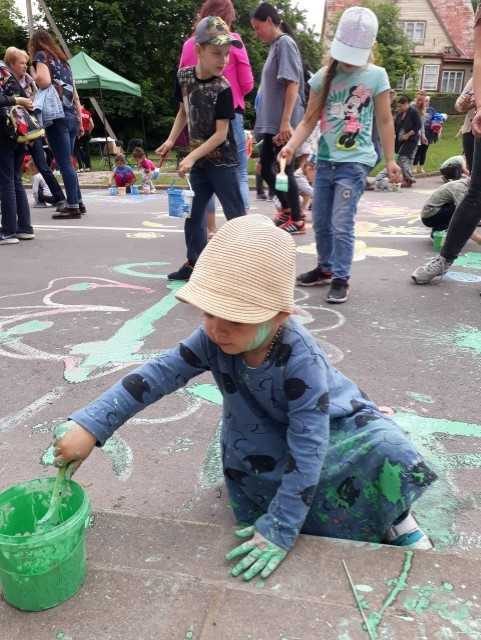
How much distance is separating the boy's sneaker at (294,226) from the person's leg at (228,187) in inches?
77.6

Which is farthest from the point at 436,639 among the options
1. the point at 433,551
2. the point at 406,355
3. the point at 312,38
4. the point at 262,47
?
the point at 312,38

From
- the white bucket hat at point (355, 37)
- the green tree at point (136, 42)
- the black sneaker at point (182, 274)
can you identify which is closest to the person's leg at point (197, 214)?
the black sneaker at point (182, 274)

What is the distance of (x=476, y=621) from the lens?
1289 millimetres

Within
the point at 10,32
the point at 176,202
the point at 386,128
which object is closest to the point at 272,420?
the point at 386,128

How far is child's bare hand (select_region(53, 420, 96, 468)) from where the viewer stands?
4.84 ft

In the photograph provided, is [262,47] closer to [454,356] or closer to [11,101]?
[11,101]

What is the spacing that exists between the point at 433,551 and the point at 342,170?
274cm

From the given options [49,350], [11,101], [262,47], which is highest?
[262,47]

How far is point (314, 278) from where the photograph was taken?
4.17m

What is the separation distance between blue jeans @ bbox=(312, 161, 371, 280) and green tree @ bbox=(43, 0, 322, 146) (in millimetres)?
26771

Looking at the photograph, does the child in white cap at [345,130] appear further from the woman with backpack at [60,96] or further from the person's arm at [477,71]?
the woman with backpack at [60,96]

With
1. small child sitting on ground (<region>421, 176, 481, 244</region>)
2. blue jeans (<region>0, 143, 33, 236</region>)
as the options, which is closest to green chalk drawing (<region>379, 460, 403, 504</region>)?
small child sitting on ground (<region>421, 176, 481, 244</region>)

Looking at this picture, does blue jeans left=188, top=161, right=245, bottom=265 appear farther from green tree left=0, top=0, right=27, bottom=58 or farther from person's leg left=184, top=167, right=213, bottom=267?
green tree left=0, top=0, right=27, bottom=58

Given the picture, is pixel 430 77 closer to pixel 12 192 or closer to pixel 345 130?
pixel 12 192
